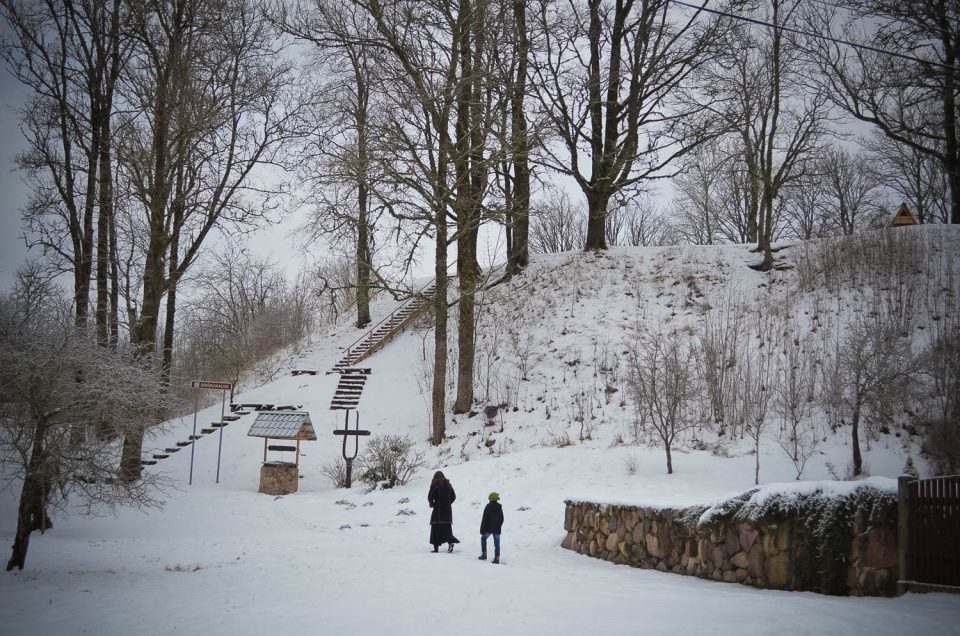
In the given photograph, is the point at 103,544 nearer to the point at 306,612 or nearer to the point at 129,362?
the point at 129,362

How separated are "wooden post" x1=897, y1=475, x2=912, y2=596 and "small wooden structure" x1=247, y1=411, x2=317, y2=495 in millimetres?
12764

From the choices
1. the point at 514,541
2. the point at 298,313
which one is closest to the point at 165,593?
the point at 514,541

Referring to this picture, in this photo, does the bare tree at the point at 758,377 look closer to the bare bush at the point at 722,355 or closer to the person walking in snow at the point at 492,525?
the bare bush at the point at 722,355

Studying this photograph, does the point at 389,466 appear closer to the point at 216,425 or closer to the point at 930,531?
the point at 216,425

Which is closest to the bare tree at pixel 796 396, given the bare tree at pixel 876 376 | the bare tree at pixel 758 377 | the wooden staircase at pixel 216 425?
the bare tree at pixel 758 377

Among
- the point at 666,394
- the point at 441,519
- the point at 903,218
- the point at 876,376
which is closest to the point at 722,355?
the point at 666,394

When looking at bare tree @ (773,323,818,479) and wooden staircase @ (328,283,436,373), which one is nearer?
bare tree @ (773,323,818,479)

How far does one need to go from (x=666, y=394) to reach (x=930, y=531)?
21.3 ft

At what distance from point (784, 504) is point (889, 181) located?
32.3 m

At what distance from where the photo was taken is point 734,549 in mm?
8031

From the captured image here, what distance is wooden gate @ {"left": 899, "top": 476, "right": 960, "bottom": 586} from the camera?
6770mm

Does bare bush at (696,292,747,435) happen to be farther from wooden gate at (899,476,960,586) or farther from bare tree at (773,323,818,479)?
wooden gate at (899,476,960,586)

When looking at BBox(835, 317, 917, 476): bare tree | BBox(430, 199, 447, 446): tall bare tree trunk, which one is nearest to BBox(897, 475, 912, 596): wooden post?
BBox(835, 317, 917, 476): bare tree

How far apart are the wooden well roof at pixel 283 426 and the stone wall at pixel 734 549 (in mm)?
8207
